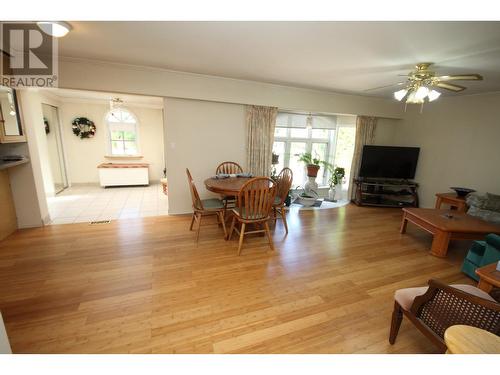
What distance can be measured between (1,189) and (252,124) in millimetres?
3592

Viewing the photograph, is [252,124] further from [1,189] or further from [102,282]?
[1,189]

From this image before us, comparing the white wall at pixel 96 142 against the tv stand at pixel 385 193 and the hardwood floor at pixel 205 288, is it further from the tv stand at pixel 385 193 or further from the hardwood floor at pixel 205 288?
the tv stand at pixel 385 193

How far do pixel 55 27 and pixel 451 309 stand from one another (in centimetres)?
349

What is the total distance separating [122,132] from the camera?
5.76 meters

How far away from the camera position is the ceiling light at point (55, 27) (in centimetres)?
175

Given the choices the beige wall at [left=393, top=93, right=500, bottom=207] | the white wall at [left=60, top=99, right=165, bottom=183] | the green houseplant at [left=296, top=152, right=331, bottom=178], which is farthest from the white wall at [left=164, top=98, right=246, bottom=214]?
the beige wall at [left=393, top=93, right=500, bottom=207]

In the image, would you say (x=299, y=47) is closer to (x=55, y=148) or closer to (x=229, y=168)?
(x=229, y=168)

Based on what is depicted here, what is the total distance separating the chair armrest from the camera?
0.99 meters

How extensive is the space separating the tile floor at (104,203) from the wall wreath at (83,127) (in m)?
1.34

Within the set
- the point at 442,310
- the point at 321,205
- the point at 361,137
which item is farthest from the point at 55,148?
the point at 361,137

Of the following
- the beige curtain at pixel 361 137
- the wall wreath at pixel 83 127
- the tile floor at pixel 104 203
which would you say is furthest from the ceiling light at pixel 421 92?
the wall wreath at pixel 83 127

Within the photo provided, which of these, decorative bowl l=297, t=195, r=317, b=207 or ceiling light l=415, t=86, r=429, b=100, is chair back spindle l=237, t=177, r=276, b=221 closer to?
ceiling light l=415, t=86, r=429, b=100
